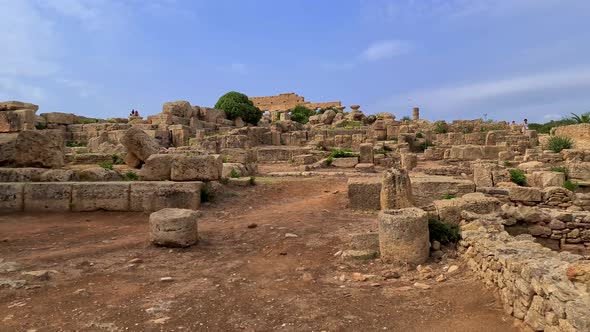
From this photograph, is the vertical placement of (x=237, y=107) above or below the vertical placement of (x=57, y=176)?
above

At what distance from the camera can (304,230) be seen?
24.0 ft

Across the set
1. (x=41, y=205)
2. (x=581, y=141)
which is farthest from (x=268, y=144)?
(x=41, y=205)

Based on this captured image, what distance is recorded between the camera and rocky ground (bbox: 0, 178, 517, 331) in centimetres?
397

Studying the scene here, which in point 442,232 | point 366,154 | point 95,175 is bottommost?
point 442,232

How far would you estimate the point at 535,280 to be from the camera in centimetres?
355

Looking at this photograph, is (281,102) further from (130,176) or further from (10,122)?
(130,176)

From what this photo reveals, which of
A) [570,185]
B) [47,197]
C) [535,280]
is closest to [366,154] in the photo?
[570,185]

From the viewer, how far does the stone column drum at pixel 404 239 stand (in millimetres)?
5539

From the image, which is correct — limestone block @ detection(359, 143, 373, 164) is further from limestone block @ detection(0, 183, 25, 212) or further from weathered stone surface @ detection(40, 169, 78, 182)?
limestone block @ detection(0, 183, 25, 212)

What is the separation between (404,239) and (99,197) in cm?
650

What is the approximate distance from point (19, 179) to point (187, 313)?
7.77m

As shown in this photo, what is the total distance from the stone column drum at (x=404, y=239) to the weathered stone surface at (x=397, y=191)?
2.43m

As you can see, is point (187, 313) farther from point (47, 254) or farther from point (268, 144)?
point (268, 144)

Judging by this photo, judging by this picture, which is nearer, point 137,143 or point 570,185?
point 570,185
